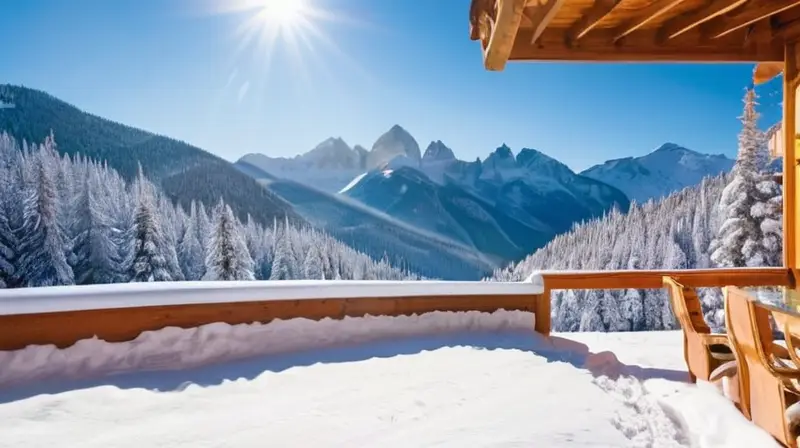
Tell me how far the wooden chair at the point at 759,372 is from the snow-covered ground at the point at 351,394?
0.33 ft

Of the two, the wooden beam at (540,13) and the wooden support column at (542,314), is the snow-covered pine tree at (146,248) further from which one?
the wooden beam at (540,13)

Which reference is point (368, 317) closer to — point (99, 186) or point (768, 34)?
point (768, 34)

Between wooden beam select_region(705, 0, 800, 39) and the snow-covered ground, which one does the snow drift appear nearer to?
the snow-covered ground

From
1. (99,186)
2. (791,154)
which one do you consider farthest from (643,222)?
(99,186)

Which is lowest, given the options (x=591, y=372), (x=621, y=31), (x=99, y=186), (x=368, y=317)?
(x=591, y=372)

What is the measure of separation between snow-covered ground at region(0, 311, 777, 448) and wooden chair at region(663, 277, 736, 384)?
14 centimetres

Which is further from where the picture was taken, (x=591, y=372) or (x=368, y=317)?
(x=368, y=317)

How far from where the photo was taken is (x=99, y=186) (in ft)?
152

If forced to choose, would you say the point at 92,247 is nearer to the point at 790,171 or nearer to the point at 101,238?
the point at 101,238

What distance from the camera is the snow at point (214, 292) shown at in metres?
2.94

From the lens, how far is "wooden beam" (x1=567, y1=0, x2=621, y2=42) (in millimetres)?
3355

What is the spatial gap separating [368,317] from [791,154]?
14.7 ft


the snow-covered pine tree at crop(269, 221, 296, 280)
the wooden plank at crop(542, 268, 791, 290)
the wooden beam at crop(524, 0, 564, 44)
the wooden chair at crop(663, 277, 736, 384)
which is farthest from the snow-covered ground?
the snow-covered pine tree at crop(269, 221, 296, 280)

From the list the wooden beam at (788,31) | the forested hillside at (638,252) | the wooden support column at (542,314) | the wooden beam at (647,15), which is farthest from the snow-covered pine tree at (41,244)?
the wooden beam at (788,31)
